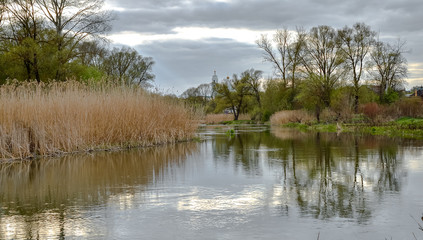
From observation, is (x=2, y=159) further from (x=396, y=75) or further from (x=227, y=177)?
(x=396, y=75)

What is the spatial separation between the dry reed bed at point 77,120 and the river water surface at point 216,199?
1.54 metres

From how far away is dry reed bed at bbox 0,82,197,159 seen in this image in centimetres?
1262

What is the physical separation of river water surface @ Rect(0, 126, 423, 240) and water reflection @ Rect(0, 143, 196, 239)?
2 centimetres

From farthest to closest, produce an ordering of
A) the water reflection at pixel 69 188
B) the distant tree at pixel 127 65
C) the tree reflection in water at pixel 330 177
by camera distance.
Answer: the distant tree at pixel 127 65, the tree reflection in water at pixel 330 177, the water reflection at pixel 69 188

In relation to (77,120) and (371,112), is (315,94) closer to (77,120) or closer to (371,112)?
(371,112)

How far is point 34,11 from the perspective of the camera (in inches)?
1128

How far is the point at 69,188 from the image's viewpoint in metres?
7.82

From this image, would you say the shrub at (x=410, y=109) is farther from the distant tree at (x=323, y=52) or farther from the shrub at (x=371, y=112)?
the distant tree at (x=323, y=52)

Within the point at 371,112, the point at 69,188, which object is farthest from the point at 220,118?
the point at 69,188

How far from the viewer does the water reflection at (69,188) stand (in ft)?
17.0

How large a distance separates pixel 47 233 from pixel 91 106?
10192mm

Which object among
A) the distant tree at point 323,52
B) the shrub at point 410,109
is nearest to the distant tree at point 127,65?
the distant tree at point 323,52

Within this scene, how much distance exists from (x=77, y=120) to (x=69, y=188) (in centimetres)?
651

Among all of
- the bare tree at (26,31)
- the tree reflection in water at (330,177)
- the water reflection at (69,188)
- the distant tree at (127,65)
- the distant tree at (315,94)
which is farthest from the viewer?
the distant tree at (127,65)
